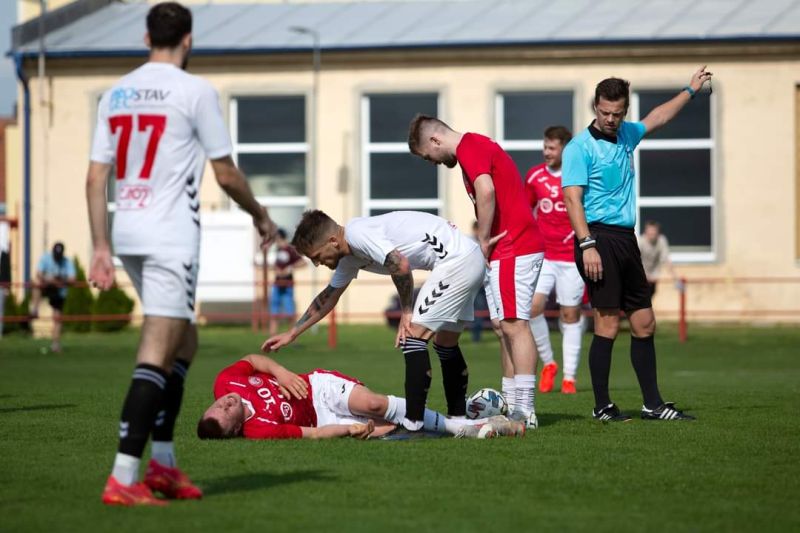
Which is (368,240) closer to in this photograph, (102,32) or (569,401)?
(569,401)

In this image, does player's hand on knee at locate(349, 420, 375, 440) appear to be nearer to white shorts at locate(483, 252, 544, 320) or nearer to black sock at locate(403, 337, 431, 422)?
black sock at locate(403, 337, 431, 422)

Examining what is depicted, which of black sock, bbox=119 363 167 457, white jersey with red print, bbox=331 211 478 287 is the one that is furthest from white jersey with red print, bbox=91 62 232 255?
white jersey with red print, bbox=331 211 478 287

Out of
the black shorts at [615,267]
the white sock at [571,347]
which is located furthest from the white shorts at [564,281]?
the black shorts at [615,267]

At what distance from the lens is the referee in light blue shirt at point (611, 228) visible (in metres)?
9.90

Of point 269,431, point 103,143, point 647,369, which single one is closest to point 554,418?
point 647,369

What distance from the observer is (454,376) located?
951 centimetres

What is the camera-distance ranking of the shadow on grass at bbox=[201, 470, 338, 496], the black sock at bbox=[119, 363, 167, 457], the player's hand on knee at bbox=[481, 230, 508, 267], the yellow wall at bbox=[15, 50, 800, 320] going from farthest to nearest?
the yellow wall at bbox=[15, 50, 800, 320]
the player's hand on knee at bbox=[481, 230, 508, 267]
the shadow on grass at bbox=[201, 470, 338, 496]
the black sock at bbox=[119, 363, 167, 457]

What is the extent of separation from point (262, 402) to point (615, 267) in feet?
9.23

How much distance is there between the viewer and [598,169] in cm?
1002

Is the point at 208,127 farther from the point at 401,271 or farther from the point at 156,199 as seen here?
the point at 401,271

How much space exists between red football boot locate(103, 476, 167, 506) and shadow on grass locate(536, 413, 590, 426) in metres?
4.19

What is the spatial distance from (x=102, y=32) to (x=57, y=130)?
272 centimetres

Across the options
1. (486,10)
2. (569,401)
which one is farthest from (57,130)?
(569,401)

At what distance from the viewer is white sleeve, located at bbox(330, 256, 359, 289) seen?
888 centimetres
